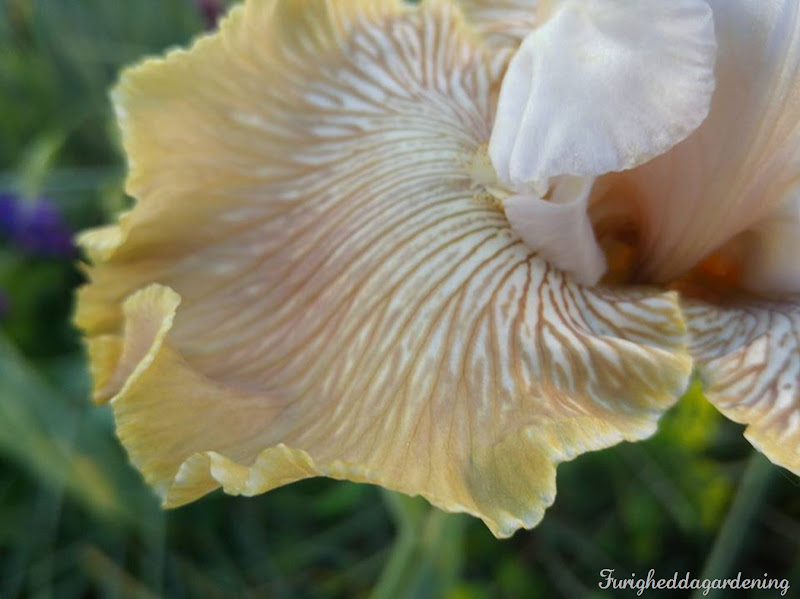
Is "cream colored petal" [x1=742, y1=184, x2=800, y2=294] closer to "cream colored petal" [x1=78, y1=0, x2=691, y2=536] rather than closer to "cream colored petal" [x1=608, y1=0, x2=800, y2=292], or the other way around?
"cream colored petal" [x1=608, y1=0, x2=800, y2=292]

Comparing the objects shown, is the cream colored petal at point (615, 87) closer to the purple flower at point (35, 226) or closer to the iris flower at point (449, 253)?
the iris flower at point (449, 253)

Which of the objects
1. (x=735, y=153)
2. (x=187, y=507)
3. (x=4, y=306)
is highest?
(x=735, y=153)

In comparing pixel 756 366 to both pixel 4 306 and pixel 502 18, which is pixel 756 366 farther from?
pixel 4 306

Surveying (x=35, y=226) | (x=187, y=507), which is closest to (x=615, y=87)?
(x=187, y=507)

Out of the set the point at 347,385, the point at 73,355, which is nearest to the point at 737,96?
the point at 347,385

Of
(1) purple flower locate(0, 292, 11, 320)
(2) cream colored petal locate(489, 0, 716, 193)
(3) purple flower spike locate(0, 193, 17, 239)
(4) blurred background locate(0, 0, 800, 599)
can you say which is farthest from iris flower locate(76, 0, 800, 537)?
(3) purple flower spike locate(0, 193, 17, 239)

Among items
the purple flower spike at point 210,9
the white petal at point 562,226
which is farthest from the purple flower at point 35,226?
the white petal at point 562,226
